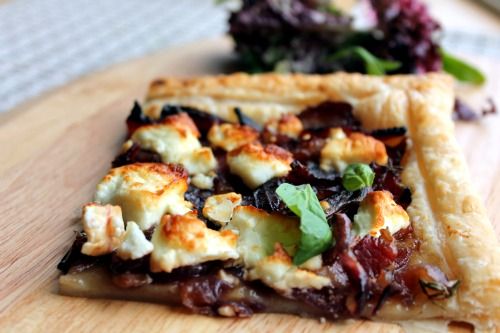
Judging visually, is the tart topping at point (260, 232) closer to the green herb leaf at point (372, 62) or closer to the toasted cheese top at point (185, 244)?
the toasted cheese top at point (185, 244)

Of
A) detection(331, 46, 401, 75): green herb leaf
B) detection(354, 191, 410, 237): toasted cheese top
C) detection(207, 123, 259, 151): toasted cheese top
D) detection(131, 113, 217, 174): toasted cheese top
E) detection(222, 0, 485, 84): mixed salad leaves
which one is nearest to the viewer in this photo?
detection(354, 191, 410, 237): toasted cheese top

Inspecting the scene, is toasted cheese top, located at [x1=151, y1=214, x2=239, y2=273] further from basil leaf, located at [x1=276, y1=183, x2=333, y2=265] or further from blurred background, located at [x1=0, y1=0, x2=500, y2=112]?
blurred background, located at [x1=0, y1=0, x2=500, y2=112]

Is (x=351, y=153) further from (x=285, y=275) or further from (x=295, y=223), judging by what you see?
(x=285, y=275)

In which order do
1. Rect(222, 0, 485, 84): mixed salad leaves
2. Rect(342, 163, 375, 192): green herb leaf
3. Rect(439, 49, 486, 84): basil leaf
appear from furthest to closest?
Rect(222, 0, 485, 84): mixed salad leaves < Rect(439, 49, 486, 84): basil leaf < Rect(342, 163, 375, 192): green herb leaf

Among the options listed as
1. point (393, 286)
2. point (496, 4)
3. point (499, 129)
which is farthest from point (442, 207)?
point (496, 4)

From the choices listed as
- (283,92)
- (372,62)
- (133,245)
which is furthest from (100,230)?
(372,62)

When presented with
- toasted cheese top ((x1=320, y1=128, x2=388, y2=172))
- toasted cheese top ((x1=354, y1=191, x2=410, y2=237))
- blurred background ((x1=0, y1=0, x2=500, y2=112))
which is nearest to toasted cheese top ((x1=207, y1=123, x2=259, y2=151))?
toasted cheese top ((x1=320, y1=128, x2=388, y2=172))

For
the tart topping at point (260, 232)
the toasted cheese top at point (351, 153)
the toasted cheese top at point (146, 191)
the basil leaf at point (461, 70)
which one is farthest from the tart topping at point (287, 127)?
the basil leaf at point (461, 70)
